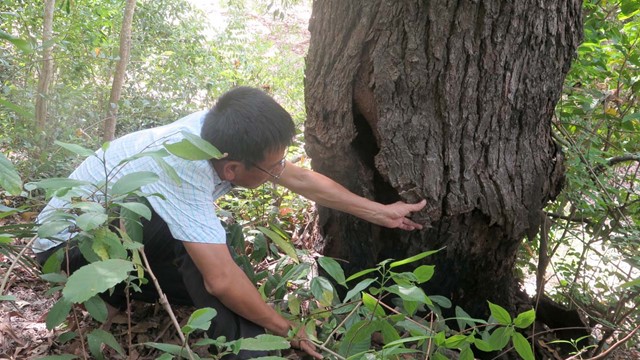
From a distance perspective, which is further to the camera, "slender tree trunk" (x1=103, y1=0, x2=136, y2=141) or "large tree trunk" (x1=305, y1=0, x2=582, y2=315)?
"slender tree trunk" (x1=103, y1=0, x2=136, y2=141)

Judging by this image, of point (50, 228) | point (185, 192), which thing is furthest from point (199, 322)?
point (185, 192)

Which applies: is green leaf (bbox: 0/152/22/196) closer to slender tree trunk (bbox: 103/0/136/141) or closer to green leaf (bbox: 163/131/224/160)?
green leaf (bbox: 163/131/224/160)

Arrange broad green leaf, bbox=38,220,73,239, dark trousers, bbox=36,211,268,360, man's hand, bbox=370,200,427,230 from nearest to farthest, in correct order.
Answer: broad green leaf, bbox=38,220,73,239 → dark trousers, bbox=36,211,268,360 → man's hand, bbox=370,200,427,230

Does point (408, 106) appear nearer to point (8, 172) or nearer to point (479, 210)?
point (479, 210)

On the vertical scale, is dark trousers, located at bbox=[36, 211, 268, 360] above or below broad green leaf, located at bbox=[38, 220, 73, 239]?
below

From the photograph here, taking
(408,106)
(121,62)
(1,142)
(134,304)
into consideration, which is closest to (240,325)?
(134,304)

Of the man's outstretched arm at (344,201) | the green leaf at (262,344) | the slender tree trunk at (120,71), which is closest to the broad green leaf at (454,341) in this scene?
the green leaf at (262,344)

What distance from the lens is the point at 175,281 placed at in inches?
97.4

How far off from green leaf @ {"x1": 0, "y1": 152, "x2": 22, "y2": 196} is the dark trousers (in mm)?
798

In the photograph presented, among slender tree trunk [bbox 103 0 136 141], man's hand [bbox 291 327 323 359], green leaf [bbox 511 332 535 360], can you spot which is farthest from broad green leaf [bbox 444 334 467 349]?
slender tree trunk [bbox 103 0 136 141]

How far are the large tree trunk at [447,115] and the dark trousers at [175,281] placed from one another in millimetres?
705

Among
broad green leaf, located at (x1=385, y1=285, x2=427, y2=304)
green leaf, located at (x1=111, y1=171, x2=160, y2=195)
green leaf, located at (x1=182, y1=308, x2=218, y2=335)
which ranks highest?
green leaf, located at (x1=111, y1=171, x2=160, y2=195)

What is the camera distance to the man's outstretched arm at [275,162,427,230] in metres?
2.32

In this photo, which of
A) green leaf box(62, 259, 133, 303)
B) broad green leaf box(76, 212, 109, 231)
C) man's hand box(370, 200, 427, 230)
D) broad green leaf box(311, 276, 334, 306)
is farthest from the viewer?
man's hand box(370, 200, 427, 230)
